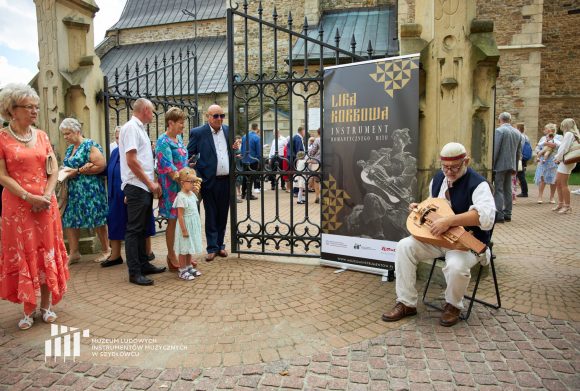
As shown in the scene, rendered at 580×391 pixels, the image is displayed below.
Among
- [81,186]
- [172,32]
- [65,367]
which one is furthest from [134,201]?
[172,32]

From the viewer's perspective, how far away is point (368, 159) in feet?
15.9

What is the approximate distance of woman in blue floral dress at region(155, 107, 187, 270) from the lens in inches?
189

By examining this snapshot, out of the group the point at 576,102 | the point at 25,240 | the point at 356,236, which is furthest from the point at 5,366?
the point at 576,102

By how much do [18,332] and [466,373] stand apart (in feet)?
11.9

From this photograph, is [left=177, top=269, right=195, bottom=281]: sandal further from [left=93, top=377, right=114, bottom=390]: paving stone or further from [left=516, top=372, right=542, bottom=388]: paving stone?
[left=516, top=372, right=542, bottom=388]: paving stone

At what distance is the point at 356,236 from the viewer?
Result: 5016 mm

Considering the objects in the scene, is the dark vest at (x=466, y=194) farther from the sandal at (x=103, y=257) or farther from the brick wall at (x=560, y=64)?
the brick wall at (x=560, y=64)

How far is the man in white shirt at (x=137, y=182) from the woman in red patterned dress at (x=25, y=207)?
940mm

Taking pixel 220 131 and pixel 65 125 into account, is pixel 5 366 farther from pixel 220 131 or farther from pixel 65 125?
pixel 220 131

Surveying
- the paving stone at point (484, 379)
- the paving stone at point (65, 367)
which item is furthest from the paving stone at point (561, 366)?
the paving stone at point (65, 367)

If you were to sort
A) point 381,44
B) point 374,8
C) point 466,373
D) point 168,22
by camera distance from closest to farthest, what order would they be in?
point 466,373, point 381,44, point 374,8, point 168,22

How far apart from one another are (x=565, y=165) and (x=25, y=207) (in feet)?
29.8

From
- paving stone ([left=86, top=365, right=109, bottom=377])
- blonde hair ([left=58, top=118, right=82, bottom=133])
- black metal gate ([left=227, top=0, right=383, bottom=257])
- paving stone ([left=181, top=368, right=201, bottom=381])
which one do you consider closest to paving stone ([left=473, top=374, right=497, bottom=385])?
paving stone ([left=181, top=368, right=201, bottom=381])

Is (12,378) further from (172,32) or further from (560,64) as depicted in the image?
(172,32)
